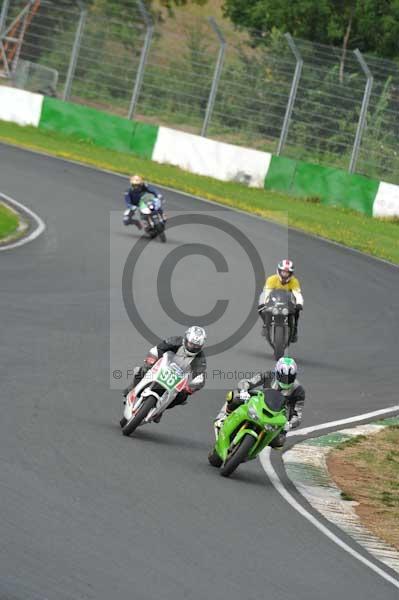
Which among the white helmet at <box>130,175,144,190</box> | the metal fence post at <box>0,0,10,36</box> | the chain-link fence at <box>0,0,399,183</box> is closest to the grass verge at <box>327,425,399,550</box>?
the white helmet at <box>130,175,144,190</box>

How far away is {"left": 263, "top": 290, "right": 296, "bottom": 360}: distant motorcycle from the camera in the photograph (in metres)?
18.8

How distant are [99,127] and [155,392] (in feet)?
96.1

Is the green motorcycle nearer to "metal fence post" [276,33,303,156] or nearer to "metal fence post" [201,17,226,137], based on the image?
"metal fence post" [276,33,303,156]

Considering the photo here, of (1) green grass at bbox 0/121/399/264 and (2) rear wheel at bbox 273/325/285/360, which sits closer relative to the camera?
(2) rear wheel at bbox 273/325/285/360

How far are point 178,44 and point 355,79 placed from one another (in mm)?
6713

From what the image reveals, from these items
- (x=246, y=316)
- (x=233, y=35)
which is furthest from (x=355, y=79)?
(x=246, y=316)

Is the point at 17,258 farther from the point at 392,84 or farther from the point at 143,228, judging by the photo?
the point at 392,84

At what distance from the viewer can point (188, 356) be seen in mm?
13148

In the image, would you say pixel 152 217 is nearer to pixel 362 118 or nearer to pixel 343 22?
pixel 362 118

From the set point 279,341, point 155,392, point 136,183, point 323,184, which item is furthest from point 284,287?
point 323,184

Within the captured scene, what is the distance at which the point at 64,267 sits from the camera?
22438 millimetres

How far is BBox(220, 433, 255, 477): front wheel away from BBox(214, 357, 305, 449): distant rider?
1.53 ft

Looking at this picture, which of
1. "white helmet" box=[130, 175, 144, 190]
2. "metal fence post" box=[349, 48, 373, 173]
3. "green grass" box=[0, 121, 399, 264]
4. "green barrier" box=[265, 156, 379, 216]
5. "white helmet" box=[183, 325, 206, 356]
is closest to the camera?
"white helmet" box=[183, 325, 206, 356]

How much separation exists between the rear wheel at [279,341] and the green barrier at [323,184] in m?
17.1
